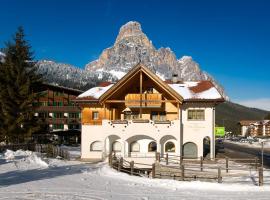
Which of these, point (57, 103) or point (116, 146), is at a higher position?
point (57, 103)

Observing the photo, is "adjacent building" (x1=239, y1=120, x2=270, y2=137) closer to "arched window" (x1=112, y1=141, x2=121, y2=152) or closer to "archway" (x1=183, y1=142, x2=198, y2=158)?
"archway" (x1=183, y1=142, x2=198, y2=158)

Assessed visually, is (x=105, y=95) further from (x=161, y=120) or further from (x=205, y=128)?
(x=205, y=128)

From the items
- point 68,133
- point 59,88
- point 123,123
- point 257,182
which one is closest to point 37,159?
point 123,123

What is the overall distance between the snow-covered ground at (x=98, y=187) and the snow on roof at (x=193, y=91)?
14930mm

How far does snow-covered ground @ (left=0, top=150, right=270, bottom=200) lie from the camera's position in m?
18.2

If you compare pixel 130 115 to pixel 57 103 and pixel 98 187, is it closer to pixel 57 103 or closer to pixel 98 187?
pixel 98 187

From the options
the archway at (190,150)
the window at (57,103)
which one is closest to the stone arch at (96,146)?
the archway at (190,150)

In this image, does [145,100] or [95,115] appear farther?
[95,115]

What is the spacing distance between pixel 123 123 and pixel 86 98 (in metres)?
5.38

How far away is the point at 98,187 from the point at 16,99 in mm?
29045

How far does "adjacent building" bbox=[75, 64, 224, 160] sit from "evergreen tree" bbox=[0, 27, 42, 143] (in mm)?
9095

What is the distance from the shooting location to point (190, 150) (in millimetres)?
37969

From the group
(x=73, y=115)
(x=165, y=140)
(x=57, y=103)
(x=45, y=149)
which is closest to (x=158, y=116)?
(x=165, y=140)

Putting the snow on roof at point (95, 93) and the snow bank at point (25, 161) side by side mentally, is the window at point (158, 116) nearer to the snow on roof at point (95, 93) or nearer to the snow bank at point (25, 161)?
the snow on roof at point (95, 93)
